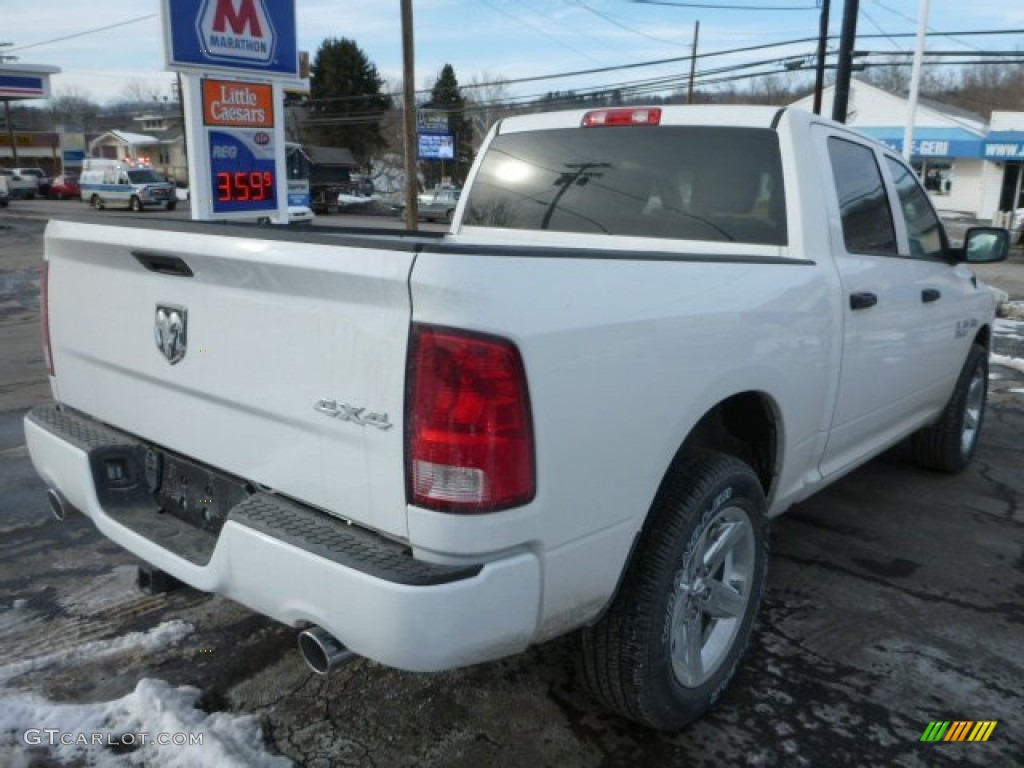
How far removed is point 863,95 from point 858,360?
52.0 m

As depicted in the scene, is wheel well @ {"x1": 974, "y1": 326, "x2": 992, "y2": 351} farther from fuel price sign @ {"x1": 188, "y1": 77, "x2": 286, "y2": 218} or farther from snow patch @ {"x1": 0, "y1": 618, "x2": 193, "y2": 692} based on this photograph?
fuel price sign @ {"x1": 188, "y1": 77, "x2": 286, "y2": 218}

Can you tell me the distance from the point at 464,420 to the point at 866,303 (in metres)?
2.16

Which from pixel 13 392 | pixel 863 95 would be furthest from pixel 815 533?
pixel 863 95

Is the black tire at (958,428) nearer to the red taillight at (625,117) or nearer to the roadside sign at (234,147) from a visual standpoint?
the red taillight at (625,117)

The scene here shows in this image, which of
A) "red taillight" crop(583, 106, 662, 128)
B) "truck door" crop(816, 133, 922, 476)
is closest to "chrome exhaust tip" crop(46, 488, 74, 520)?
"red taillight" crop(583, 106, 662, 128)

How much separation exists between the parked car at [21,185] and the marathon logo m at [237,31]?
5489cm

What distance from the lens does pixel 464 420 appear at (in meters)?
1.82

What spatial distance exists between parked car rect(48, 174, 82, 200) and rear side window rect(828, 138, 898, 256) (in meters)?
59.8

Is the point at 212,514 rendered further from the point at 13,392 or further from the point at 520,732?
the point at 13,392

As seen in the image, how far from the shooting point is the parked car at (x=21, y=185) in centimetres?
5359

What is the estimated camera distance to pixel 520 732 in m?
2.62

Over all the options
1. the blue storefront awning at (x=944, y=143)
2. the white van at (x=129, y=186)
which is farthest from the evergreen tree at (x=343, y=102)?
the blue storefront awning at (x=944, y=143)

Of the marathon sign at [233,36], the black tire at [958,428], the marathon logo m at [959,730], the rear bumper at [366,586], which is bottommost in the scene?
the marathon logo m at [959,730]

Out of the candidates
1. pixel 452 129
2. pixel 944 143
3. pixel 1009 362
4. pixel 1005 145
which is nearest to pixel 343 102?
pixel 452 129
